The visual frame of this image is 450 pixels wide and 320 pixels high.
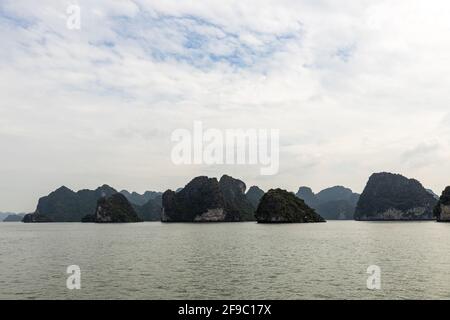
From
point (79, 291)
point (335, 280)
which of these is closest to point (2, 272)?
point (79, 291)

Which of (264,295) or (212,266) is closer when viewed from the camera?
(264,295)

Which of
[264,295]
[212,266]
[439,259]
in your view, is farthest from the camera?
[439,259]

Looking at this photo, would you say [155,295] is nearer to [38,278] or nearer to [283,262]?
[38,278]
